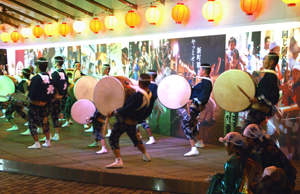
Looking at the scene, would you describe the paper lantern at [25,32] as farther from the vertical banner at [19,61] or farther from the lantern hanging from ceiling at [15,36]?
the vertical banner at [19,61]

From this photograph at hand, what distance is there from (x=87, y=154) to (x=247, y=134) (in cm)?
314

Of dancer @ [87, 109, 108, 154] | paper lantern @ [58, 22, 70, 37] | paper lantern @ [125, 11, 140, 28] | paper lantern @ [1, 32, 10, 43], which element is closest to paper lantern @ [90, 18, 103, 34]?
paper lantern @ [125, 11, 140, 28]

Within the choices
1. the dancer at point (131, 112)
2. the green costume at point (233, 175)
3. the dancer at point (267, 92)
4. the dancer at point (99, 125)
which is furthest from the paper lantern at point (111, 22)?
the green costume at point (233, 175)

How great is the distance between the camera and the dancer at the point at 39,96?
232 inches

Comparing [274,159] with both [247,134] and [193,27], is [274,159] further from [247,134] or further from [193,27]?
[193,27]

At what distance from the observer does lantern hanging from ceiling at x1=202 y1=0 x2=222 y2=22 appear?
6430 millimetres

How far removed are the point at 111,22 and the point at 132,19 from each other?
0.88 meters

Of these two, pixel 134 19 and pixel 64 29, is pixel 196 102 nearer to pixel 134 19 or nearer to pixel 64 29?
pixel 134 19

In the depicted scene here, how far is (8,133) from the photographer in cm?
777

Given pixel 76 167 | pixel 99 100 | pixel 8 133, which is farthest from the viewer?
pixel 8 133

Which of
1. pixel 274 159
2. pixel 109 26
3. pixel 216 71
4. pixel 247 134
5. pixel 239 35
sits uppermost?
pixel 109 26

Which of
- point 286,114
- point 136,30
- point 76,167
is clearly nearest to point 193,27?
point 136,30

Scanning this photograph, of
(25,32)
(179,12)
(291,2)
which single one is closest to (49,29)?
(25,32)

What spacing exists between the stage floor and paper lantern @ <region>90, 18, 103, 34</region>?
403cm
